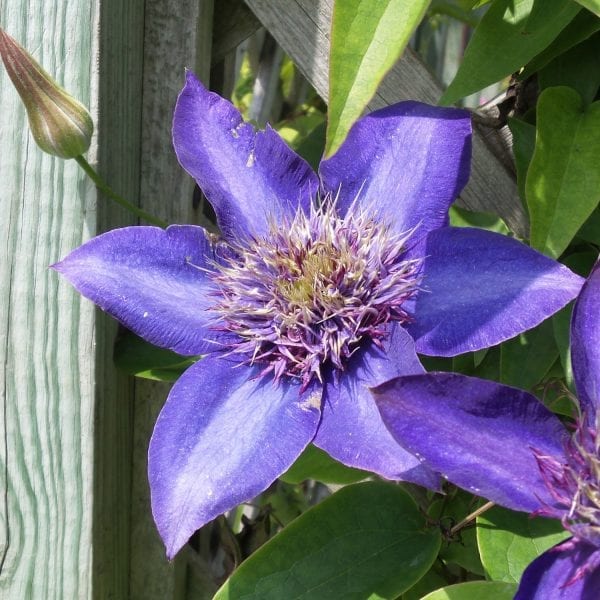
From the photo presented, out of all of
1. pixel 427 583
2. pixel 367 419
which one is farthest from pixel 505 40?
pixel 427 583

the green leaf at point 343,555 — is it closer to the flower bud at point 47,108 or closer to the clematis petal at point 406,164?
the clematis petal at point 406,164

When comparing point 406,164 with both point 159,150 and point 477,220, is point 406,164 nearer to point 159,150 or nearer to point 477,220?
point 477,220

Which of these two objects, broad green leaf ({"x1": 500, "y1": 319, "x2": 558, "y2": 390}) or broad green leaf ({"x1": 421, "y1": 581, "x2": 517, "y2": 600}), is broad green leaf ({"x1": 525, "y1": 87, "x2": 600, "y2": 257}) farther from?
broad green leaf ({"x1": 421, "y1": 581, "x2": 517, "y2": 600})

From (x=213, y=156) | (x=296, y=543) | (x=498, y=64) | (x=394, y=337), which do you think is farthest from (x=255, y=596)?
(x=498, y=64)

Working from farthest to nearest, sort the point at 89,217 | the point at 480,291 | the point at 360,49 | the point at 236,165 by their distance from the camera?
the point at 89,217
the point at 236,165
the point at 480,291
the point at 360,49

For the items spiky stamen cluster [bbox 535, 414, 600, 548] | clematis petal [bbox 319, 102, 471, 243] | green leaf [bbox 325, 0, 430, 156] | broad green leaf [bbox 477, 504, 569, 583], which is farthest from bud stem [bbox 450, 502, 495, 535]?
green leaf [bbox 325, 0, 430, 156]

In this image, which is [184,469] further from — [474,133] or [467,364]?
[474,133]

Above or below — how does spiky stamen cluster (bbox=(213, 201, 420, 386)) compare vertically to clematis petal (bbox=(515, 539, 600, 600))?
above
